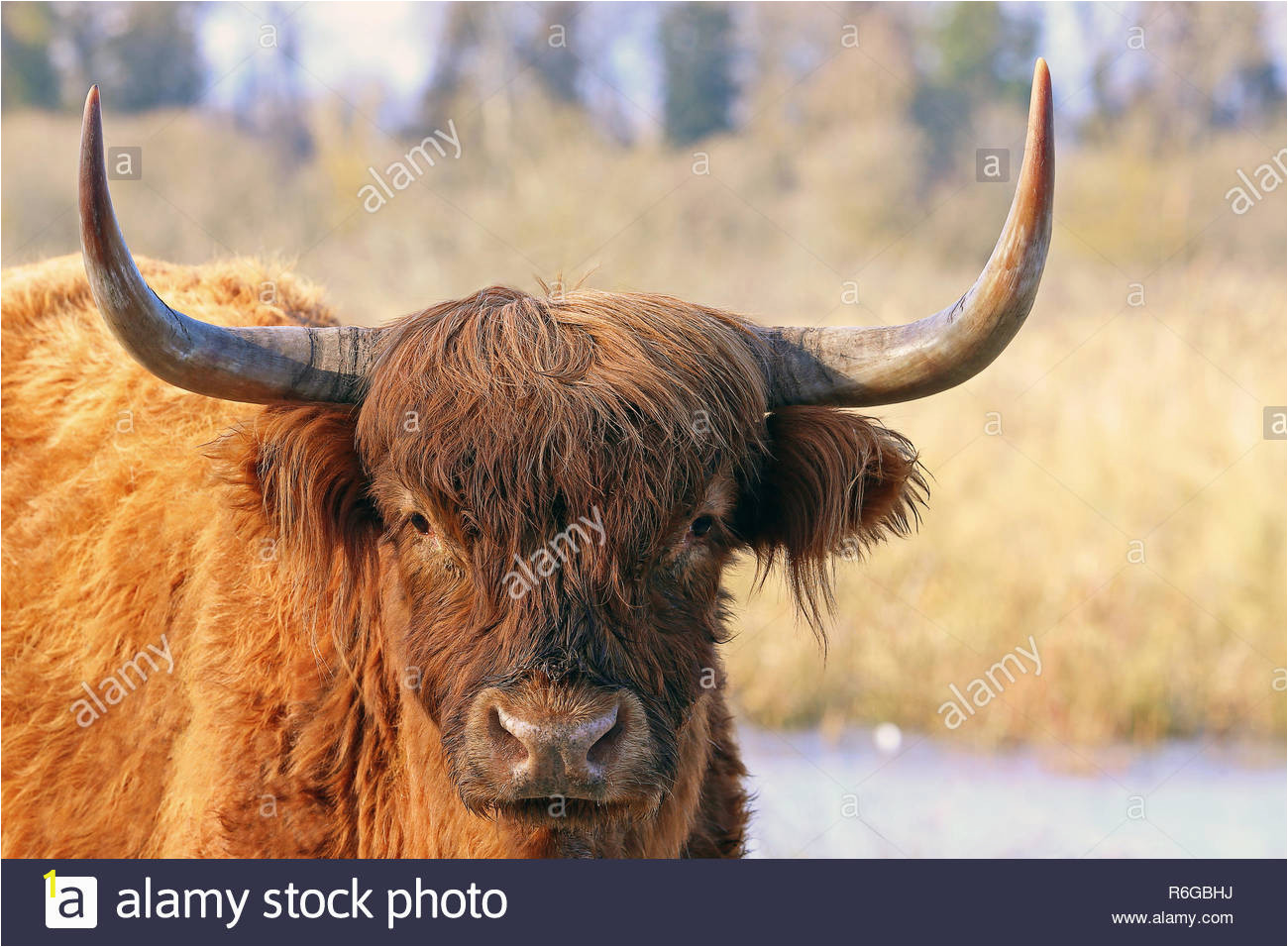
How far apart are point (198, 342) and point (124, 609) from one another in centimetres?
118


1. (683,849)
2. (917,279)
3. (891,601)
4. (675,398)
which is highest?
(917,279)

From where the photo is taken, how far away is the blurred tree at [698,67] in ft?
124

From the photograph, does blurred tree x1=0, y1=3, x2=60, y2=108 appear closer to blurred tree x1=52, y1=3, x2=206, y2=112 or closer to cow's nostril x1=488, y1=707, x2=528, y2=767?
blurred tree x1=52, y1=3, x2=206, y2=112

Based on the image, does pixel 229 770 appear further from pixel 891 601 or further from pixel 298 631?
pixel 891 601

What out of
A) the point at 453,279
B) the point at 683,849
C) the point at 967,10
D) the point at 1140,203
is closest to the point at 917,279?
the point at 453,279

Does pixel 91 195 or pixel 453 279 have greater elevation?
pixel 453 279

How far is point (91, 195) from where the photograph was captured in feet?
10.4

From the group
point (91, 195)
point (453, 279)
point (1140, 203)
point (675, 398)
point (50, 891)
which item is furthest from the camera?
point (1140, 203)

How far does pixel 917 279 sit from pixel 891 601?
10.1 m

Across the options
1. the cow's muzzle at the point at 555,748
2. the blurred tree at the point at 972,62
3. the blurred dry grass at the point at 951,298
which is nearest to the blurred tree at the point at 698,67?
the blurred tree at the point at 972,62

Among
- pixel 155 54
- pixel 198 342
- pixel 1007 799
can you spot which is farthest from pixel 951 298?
pixel 155 54

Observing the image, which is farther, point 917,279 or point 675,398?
point 917,279

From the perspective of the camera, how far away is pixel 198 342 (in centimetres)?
358

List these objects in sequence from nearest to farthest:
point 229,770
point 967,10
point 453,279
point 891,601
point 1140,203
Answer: point 229,770
point 891,601
point 453,279
point 1140,203
point 967,10
